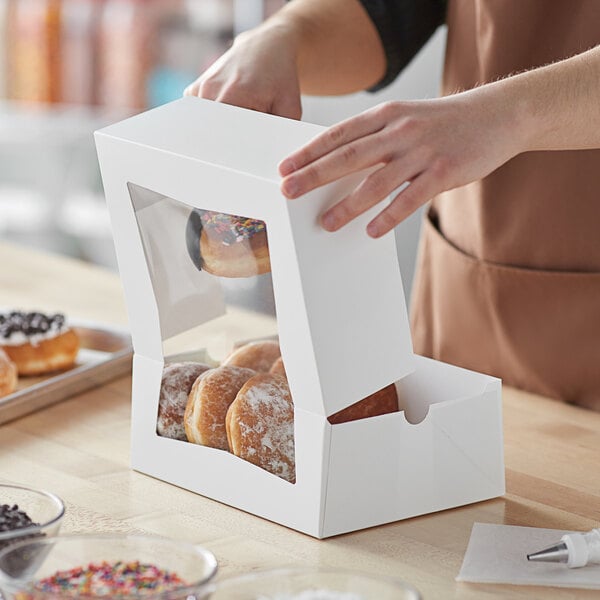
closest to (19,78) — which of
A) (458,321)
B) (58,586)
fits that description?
(458,321)

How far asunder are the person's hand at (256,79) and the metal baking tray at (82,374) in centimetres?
37

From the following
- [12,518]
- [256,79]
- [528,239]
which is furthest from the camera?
[528,239]

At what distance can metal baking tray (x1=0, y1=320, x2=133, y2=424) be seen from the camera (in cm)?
132

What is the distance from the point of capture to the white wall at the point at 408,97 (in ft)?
8.22

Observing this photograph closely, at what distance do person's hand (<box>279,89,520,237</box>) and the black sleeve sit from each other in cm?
59

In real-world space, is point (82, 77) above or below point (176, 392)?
below

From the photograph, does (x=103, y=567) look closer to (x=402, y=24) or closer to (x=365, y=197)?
(x=365, y=197)

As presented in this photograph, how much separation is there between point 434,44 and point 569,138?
1477 millimetres

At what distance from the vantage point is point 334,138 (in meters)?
0.96

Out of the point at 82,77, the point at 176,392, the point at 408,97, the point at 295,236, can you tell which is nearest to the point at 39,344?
the point at 176,392

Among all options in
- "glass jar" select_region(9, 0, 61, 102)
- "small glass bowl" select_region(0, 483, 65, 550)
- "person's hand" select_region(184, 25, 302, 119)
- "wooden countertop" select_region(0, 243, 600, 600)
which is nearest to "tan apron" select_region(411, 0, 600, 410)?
"wooden countertop" select_region(0, 243, 600, 600)

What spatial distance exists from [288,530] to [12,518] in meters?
0.27

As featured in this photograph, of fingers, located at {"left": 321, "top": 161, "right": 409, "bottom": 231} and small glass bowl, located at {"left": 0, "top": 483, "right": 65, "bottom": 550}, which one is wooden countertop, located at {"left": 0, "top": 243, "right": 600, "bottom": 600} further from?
fingers, located at {"left": 321, "top": 161, "right": 409, "bottom": 231}

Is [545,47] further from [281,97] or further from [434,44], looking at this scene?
[434,44]
